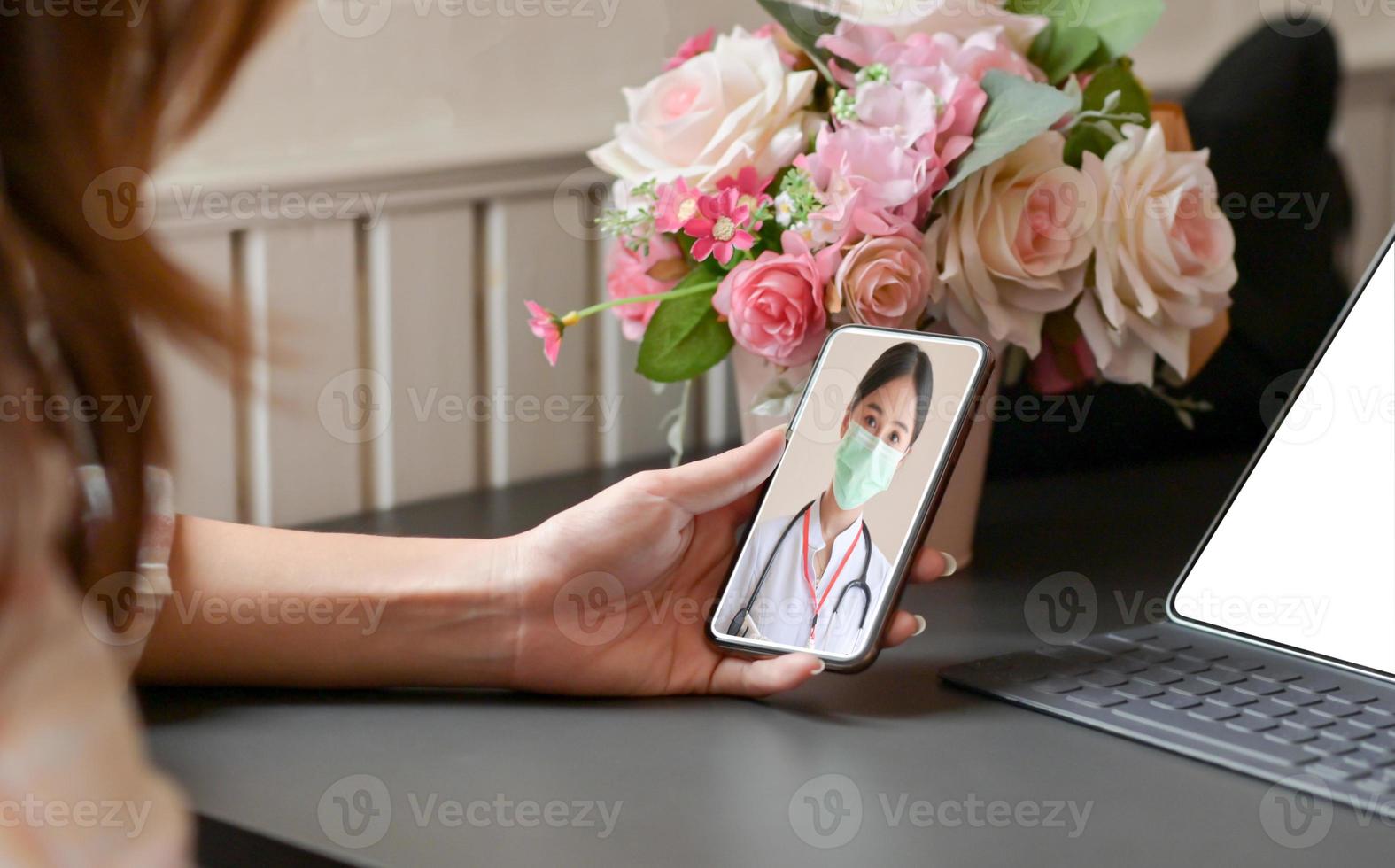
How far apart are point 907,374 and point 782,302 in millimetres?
110

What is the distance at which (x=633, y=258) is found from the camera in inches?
36.2

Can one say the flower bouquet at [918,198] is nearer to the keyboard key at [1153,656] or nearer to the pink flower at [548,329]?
the pink flower at [548,329]

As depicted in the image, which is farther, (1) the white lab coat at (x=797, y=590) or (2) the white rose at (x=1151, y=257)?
(2) the white rose at (x=1151, y=257)

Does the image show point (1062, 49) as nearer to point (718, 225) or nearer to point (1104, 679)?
point (718, 225)

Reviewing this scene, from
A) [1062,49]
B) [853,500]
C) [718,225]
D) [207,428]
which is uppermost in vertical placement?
[1062,49]

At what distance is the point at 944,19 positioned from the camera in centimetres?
88

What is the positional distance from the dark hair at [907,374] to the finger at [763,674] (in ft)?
0.44

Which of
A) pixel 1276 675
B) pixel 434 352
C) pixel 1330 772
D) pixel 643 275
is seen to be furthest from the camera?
pixel 434 352

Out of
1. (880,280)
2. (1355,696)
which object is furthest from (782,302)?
(1355,696)

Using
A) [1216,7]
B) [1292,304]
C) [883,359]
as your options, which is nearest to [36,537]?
[883,359]

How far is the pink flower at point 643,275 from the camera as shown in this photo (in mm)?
897

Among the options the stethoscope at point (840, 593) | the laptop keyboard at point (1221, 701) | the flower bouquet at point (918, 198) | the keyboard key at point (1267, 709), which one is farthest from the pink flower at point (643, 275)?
the keyboard key at point (1267, 709)

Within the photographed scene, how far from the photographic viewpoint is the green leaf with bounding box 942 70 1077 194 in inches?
31.8

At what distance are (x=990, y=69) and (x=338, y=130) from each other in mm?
516
